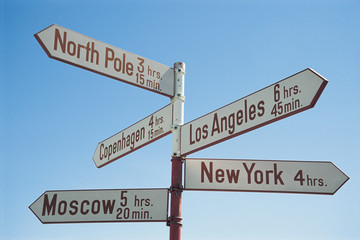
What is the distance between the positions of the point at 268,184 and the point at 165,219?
117cm

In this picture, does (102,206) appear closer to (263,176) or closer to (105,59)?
(105,59)

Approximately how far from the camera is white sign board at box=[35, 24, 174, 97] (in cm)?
430

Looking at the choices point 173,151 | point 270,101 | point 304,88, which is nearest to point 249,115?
point 270,101

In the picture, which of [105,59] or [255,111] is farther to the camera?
[105,59]

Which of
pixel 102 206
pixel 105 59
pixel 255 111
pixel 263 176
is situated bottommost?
pixel 102 206

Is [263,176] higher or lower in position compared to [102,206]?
higher

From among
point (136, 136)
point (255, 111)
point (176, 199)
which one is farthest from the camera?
point (136, 136)

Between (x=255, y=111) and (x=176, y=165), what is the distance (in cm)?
110

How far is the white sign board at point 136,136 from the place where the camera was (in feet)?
16.1

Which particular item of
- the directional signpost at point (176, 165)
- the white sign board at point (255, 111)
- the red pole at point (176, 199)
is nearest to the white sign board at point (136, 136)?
the directional signpost at point (176, 165)

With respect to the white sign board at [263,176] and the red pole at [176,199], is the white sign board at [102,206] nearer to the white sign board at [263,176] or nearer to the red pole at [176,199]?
the red pole at [176,199]

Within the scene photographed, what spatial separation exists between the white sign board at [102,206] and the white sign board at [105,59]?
126 centimetres

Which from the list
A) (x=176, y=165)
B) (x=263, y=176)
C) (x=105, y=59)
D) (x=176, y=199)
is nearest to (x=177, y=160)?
(x=176, y=165)

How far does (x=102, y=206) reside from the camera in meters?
4.62
